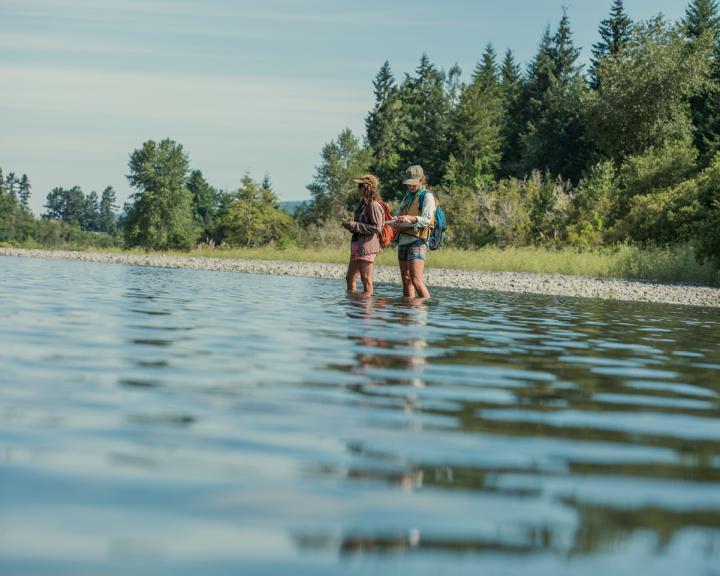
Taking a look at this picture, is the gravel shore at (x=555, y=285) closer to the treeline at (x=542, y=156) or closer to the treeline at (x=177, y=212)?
the treeline at (x=542, y=156)

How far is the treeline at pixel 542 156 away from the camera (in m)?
36.0

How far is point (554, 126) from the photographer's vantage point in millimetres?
67438

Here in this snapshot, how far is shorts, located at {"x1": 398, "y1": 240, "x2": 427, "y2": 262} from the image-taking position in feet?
42.0

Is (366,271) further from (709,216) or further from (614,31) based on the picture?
(614,31)

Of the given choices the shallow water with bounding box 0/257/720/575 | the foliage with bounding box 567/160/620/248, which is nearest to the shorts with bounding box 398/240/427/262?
the shallow water with bounding box 0/257/720/575

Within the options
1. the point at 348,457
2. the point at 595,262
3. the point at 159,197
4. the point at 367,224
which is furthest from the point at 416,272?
the point at 159,197

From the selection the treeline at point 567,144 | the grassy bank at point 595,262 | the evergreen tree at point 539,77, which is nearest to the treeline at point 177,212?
the treeline at point 567,144

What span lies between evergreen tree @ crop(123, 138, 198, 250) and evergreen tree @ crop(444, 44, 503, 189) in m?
25.1

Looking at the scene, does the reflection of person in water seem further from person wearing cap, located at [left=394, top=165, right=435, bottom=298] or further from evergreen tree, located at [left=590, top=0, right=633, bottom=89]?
evergreen tree, located at [left=590, top=0, right=633, bottom=89]

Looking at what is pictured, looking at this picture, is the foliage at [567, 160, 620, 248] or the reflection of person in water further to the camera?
the foliage at [567, 160, 620, 248]

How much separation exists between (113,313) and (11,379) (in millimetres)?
5060

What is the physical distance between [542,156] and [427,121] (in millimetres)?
15143

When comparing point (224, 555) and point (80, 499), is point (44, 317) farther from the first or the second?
point (224, 555)

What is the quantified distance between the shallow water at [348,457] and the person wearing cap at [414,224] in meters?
4.52
